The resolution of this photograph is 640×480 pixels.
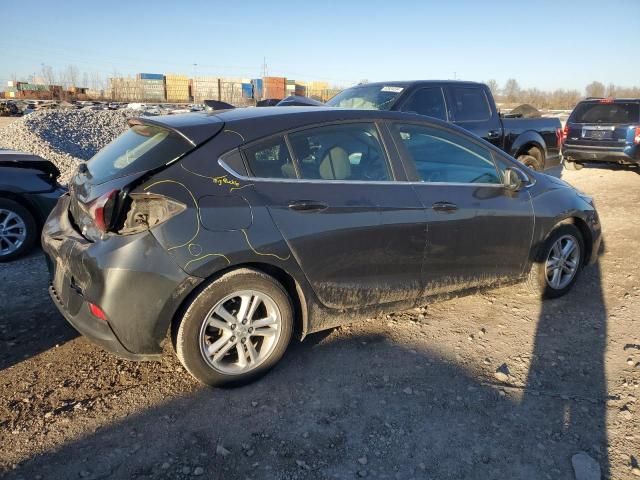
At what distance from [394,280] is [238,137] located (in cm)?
144

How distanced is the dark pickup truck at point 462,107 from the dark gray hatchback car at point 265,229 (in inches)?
144

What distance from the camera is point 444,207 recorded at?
3695 millimetres

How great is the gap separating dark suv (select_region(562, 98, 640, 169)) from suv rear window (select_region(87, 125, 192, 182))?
1125 centimetres

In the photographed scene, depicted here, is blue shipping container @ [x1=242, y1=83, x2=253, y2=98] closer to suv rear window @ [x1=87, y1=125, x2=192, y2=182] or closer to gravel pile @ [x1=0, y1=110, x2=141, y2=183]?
gravel pile @ [x1=0, y1=110, x2=141, y2=183]

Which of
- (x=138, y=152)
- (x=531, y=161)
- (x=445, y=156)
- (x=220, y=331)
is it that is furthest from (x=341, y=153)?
(x=531, y=161)

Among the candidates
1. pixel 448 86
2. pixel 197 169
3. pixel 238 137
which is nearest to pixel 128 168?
pixel 197 169

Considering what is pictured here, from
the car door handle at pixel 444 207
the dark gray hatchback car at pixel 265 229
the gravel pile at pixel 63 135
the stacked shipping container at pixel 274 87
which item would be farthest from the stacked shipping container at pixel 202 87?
the car door handle at pixel 444 207

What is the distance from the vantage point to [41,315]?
13.3 feet

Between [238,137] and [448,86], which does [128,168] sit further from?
[448,86]

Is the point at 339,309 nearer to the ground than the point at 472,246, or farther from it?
nearer to the ground

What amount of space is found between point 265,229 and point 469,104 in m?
6.15

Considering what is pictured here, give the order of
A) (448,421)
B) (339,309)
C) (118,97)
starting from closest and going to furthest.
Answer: (448,421) → (339,309) → (118,97)

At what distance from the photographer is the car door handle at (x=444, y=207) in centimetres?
366

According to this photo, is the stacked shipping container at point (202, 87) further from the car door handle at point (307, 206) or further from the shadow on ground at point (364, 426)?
the shadow on ground at point (364, 426)
